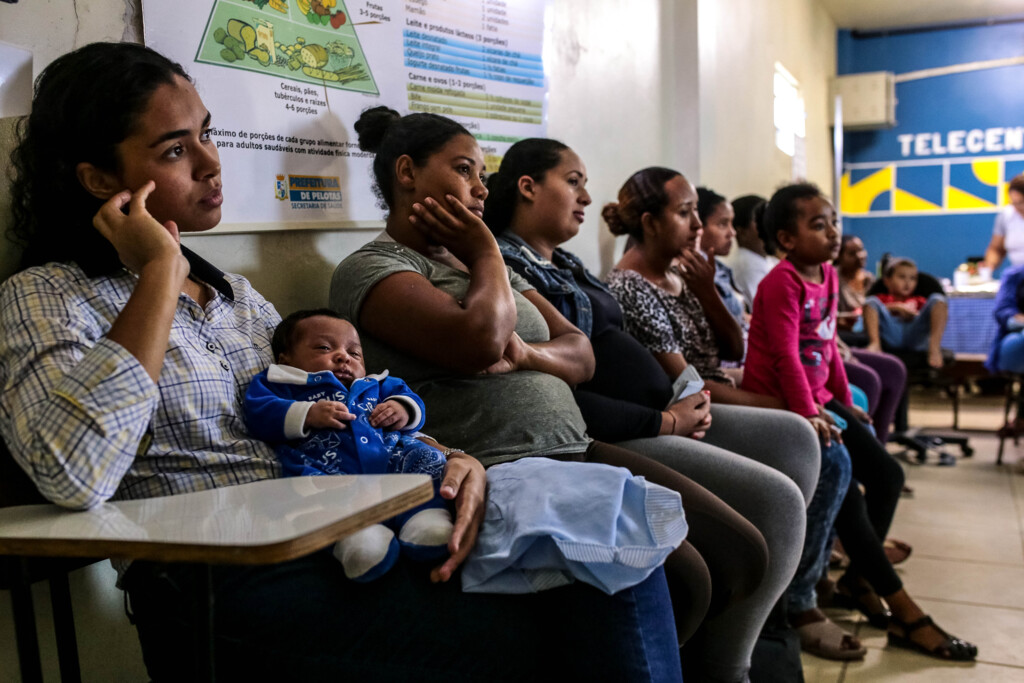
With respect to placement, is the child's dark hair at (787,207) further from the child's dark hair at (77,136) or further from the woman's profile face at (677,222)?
the child's dark hair at (77,136)

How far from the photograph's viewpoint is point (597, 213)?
3.28m

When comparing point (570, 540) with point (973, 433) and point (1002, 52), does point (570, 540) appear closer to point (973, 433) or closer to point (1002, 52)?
point (973, 433)

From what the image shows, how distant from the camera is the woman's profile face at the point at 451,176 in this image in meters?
1.84

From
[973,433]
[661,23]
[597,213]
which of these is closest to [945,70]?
[973,433]

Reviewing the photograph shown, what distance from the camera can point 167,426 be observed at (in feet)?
4.07

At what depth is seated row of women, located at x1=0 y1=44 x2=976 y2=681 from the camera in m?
1.12

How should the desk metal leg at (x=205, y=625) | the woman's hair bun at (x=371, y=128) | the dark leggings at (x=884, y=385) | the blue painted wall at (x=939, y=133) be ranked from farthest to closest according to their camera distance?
the blue painted wall at (x=939, y=133), the dark leggings at (x=884, y=385), the woman's hair bun at (x=371, y=128), the desk metal leg at (x=205, y=625)

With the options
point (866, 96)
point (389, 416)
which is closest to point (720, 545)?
point (389, 416)

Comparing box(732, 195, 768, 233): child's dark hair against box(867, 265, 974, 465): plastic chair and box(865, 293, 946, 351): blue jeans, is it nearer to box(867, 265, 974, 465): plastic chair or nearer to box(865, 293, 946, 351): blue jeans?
box(865, 293, 946, 351): blue jeans

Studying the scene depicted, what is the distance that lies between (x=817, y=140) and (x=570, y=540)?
25.3 feet

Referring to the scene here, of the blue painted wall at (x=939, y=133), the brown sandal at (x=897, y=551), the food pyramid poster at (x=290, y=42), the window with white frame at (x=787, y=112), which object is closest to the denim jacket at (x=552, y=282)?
the food pyramid poster at (x=290, y=42)

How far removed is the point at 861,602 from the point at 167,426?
211 cm

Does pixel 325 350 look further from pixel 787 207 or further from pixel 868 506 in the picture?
pixel 868 506

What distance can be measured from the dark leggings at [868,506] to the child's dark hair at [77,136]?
1.98 m
